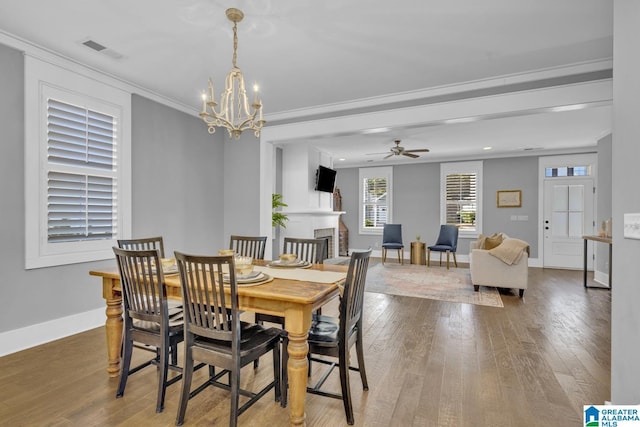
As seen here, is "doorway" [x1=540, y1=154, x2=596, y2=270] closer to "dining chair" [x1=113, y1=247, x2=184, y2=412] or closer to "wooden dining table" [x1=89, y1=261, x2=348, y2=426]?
"wooden dining table" [x1=89, y1=261, x2=348, y2=426]

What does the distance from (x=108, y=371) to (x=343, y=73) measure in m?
3.34

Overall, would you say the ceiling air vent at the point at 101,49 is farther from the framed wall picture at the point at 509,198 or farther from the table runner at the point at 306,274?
the framed wall picture at the point at 509,198

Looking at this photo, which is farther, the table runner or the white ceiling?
the white ceiling

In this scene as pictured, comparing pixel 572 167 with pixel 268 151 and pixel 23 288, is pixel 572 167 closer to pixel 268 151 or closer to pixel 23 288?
pixel 268 151

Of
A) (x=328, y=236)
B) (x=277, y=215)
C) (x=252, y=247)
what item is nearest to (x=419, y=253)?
(x=328, y=236)

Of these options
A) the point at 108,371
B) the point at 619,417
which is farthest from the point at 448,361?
the point at 108,371

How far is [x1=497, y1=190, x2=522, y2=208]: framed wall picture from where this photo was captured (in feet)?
25.0

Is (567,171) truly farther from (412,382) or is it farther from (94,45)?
(94,45)

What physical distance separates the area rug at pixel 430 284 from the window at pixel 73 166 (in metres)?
3.67

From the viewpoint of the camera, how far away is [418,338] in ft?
10.5

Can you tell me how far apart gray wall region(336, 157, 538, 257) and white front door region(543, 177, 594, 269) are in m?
0.25

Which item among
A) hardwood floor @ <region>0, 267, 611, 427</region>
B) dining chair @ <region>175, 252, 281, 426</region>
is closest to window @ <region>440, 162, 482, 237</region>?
hardwood floor @ <region>0, 267, 611, 427</region>

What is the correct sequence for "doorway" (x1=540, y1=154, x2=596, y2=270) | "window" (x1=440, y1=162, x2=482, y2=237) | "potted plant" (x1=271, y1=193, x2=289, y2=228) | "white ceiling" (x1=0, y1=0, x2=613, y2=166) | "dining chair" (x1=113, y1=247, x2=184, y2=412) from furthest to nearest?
"window" (x1=440, y1=162, x2=482, y2=237) → "doorway" (x1=540, y1=154, x2=596, y2=270) → "potted plant" (x1=271, y1=193, x2=289, y2=228) → "white ceiling" (x1=0, y1=0, x2=613, y2=166) → "dining chair" (x1=113, y1=247, x2=184, y2=412)

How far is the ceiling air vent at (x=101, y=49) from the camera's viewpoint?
291 centimetres
